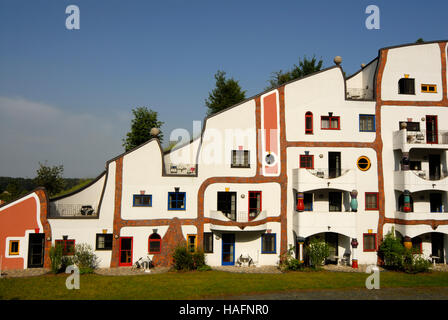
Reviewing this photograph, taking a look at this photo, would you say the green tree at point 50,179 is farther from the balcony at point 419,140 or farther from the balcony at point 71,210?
the balcony at point 419,140

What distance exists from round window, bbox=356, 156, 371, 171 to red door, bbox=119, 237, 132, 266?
16942mm

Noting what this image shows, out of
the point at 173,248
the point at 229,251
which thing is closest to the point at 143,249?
the point at 173,248

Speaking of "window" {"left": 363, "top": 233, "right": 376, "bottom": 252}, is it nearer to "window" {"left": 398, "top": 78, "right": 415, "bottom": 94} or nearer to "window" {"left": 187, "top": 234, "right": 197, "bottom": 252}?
"window" {"left": 398, "top": 78, "right": 415, "bottom": 94}

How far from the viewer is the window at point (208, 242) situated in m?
22.9

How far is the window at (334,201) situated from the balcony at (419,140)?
5.41m

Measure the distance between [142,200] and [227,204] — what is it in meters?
5.87

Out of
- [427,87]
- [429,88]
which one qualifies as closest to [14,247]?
[427,87]

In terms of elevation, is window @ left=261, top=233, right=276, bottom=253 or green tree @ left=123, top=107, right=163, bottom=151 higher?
green tree @ left=123, top=107, right=163, bottom=151

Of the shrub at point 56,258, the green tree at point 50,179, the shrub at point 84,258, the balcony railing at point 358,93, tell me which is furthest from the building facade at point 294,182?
the green tree at point 50,179

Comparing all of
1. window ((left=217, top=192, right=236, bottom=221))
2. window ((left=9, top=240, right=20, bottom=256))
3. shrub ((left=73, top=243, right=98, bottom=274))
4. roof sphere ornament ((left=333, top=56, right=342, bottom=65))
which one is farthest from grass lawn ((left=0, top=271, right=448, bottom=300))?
roof sphere ornament ((left=333, top=56, right=342, bottom=65))

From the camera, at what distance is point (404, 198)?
22969 millimetres

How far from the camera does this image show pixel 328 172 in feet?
78.1

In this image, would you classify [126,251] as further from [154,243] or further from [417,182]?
[417,182]

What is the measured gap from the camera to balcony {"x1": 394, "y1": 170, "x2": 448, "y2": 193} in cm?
2300
